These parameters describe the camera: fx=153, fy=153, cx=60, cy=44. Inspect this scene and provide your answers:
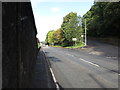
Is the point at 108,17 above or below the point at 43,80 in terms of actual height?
above

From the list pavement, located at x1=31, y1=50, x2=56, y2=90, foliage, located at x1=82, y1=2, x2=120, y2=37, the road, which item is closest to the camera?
pavement, located at x1=31, y1=50, x2=56, y2=90

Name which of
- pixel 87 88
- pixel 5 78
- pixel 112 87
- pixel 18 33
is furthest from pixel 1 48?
pixel 112 87

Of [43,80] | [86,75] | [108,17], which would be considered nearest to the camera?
[43,80]

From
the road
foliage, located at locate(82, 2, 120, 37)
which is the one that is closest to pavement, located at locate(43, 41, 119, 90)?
the road

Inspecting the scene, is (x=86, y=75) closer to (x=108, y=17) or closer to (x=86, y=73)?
(x=86, y=73)

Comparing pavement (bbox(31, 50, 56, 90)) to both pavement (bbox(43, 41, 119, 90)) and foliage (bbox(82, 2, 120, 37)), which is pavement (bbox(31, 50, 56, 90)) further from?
foliage (bbox(82, 2, 120, 37))

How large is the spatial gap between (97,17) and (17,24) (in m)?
44.9

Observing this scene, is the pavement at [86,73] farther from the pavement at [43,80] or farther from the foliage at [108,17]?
the foliage at [108,17]

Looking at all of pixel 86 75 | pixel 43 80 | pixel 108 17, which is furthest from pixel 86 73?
pixel 108 17

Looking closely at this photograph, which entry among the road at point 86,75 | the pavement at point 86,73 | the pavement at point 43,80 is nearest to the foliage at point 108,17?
the pavement at point 86,73

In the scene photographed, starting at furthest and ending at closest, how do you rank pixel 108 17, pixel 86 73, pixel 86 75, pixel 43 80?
pixel 108 17 → pixel 86 73 → pixel 86 75 → pixel 43 80

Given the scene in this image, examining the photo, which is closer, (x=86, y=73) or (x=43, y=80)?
(x=43, y=80)

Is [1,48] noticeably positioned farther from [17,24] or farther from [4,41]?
[17,24]

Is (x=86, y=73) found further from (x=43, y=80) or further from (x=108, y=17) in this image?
(x=108, y=17)
